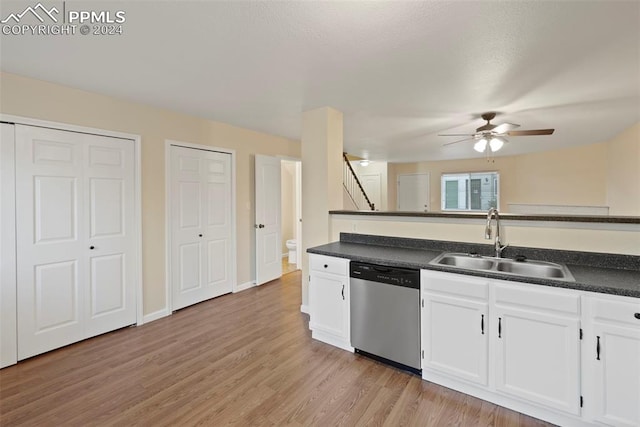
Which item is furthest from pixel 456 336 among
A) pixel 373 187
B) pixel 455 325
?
pixel 373 187

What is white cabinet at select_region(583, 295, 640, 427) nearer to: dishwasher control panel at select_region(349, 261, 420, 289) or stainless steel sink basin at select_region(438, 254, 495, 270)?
stainless steel sink basin at select_region(438, 254, 495, 270)

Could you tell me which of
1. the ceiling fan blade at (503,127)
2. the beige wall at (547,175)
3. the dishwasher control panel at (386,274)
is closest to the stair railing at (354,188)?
the beige wall at (547,175)

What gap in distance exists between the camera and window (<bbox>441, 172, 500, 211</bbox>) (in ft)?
24.8

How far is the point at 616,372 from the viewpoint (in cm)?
162

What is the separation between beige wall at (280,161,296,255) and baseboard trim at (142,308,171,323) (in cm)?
336

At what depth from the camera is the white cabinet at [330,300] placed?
264cm

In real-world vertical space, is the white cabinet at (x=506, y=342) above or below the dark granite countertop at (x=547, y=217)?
below

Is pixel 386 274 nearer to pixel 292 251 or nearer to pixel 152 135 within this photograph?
pixel 152 135

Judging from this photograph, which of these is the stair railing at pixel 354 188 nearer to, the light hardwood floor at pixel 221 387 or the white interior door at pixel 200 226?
the white interior door at pixel 200 226

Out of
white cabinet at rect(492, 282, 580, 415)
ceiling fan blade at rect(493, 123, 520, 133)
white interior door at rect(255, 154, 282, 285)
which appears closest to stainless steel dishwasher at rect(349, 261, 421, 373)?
white cabinet at rect(492, 282, 580, 415)

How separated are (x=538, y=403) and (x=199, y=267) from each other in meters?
3.58

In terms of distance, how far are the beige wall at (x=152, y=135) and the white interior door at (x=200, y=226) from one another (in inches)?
6.4

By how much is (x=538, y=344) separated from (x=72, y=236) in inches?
148

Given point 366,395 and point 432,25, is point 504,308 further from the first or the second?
point 432,25
